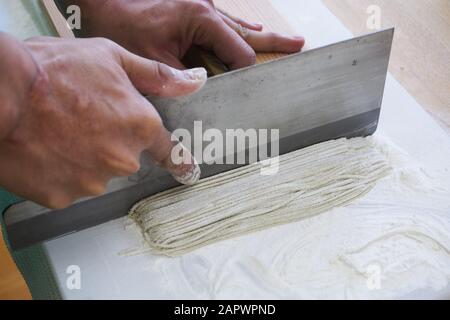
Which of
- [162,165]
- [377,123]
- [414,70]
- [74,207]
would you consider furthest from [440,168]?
[74,207]

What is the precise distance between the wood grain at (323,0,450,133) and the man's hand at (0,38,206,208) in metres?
0.72

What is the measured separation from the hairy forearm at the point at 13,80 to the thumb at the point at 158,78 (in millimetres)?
178

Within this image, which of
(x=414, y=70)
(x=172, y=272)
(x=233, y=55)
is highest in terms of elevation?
(x=233, y=55)

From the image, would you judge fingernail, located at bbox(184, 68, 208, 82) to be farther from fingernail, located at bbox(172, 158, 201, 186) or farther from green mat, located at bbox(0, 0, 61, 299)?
green mat, located at bbox(0, 0, 61, 299)

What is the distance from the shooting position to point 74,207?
1.20 m

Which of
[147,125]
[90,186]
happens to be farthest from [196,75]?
[90,186]

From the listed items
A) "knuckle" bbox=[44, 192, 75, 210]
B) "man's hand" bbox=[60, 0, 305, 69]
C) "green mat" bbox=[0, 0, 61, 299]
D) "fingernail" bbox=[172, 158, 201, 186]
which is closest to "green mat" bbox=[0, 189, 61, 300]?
"green mat" bbox=[0, 0, 61, 299]

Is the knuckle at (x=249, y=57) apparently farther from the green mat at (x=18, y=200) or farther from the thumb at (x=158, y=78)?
the green mat at (x=18, y=200)

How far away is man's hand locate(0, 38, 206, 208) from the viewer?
98 cm

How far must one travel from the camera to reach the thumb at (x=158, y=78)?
1080 mm

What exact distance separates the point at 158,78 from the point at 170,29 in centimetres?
20

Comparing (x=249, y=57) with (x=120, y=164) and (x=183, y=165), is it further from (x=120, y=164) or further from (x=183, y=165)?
(x=120, y=164)
